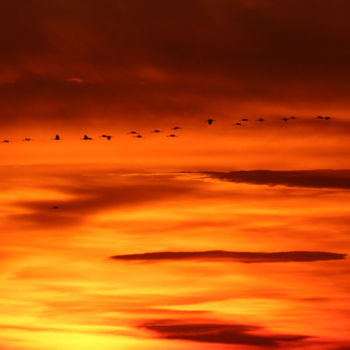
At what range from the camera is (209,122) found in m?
48.0

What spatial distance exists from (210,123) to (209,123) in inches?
16.8

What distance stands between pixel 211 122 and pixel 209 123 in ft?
2.62

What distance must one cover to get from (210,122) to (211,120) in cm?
49

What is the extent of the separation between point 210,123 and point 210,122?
0.71 ft

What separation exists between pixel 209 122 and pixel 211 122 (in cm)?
64

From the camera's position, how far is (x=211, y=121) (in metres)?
48.5

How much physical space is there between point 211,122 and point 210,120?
46 centimetres

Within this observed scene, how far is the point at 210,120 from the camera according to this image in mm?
48281

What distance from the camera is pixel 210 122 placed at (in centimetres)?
4831

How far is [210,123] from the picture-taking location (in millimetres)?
48250

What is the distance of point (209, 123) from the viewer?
157ft

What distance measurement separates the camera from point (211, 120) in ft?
159

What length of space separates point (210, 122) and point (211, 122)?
0.27 m

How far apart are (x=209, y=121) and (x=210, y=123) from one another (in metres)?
0.44
